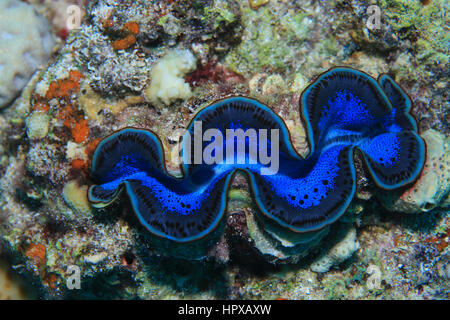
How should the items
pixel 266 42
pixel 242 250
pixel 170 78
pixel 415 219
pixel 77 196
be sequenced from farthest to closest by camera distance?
pixel 415 219, pixel 242 250, pixel 266 42, pixel 77 196, pixel 170 78

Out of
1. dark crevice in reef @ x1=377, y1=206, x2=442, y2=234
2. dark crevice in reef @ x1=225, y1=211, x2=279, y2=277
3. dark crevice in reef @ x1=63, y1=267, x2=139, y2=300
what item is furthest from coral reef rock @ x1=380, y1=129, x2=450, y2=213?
dark crevice in reef @ x1=63, y1=267, x2=139, y2=300

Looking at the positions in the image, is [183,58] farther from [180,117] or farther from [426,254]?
[426,254]

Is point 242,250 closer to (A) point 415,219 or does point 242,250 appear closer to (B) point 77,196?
(B) point 77,196

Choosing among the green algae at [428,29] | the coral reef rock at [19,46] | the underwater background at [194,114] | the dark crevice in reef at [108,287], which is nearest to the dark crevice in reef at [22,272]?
the underwater background at [194,114]

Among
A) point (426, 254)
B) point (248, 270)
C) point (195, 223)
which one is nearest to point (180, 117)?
point (195, 223)

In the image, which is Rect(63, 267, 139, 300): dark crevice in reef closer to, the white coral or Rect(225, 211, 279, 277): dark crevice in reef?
Rect(225, 211, 279, 277): dark crevice in reef

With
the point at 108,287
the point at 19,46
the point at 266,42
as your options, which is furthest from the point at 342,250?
the point at 19,46

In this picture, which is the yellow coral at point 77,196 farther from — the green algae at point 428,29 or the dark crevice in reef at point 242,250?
the green algae at point 428,29

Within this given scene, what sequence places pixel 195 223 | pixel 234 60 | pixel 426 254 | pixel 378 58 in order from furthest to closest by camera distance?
pixel 426 254, pixel 378 58, pixel 234 60, pixel 195 223
